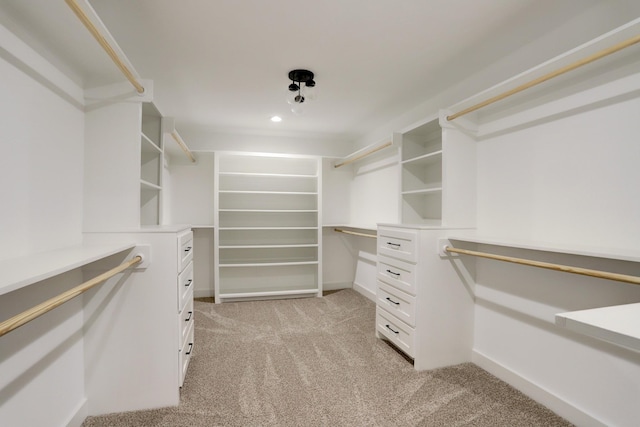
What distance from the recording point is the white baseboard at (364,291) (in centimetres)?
417

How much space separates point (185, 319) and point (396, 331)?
1.62 meters

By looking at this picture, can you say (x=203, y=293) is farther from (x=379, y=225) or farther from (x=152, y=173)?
(x=379, y=225)

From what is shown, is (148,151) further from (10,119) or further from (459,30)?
(459,30)

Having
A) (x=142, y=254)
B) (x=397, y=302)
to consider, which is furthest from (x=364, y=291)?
(x=142, y=254)

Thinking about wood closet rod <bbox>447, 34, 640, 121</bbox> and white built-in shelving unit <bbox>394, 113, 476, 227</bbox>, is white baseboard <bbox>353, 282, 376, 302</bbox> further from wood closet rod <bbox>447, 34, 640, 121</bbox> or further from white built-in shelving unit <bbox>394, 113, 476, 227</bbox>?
wood closet rod <bbox>447, 34, 640, 121</bbox>

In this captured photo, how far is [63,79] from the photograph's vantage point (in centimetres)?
163

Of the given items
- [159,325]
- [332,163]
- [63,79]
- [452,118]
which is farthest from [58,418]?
[332,163]

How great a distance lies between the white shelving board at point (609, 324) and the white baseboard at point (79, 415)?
2.18 meters

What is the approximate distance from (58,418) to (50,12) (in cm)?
182

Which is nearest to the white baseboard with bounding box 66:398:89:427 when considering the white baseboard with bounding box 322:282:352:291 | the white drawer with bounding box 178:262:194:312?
the white drawer with bounding box 178:262:194:312

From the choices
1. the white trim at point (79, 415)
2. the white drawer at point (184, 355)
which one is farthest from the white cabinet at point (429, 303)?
the white trim at point (79, 415)

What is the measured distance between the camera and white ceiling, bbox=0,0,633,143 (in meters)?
1.64

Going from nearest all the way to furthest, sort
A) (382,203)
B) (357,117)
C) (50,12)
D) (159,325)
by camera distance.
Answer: (50,12)
(159,325)
(357,117)
(382,203)

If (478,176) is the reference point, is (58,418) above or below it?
below
